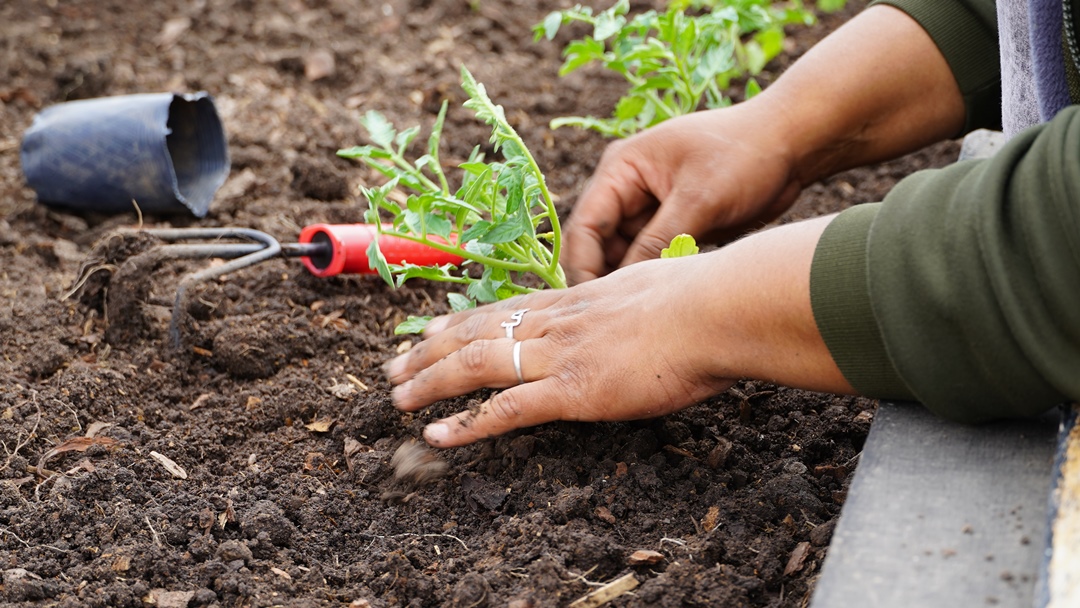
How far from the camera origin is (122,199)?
292 centimetres

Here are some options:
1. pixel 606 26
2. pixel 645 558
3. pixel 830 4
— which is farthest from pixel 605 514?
pixel 830 4

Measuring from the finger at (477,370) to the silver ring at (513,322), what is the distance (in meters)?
0.03

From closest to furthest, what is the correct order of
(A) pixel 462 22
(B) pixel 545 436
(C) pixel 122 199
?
(B) pixel 545 436, (C) pixel 122 199, (A) pixel 462 22

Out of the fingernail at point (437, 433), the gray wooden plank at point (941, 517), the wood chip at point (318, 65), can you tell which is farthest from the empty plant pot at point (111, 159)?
the gray wooden plank at point (941, 517)

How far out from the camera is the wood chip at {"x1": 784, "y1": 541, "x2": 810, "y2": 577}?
162 centimetres

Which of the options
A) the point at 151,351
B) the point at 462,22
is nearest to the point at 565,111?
the point at 462,22

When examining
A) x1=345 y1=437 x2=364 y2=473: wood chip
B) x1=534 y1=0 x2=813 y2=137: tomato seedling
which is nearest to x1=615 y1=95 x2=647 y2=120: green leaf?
x1=534 y1=0 x2=813 y2=137: tomato seedling

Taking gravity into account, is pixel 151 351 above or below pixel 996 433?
below

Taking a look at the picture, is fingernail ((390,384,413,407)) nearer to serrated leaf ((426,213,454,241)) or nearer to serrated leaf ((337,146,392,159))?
serrated leaf ((426,213,454,241))

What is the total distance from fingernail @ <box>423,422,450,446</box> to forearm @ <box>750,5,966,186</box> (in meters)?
1.01

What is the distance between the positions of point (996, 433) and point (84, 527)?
153 cm

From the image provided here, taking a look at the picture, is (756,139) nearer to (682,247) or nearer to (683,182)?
(683,182)

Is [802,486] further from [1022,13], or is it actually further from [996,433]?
[1022,13]

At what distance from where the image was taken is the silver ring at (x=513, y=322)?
1863mm
